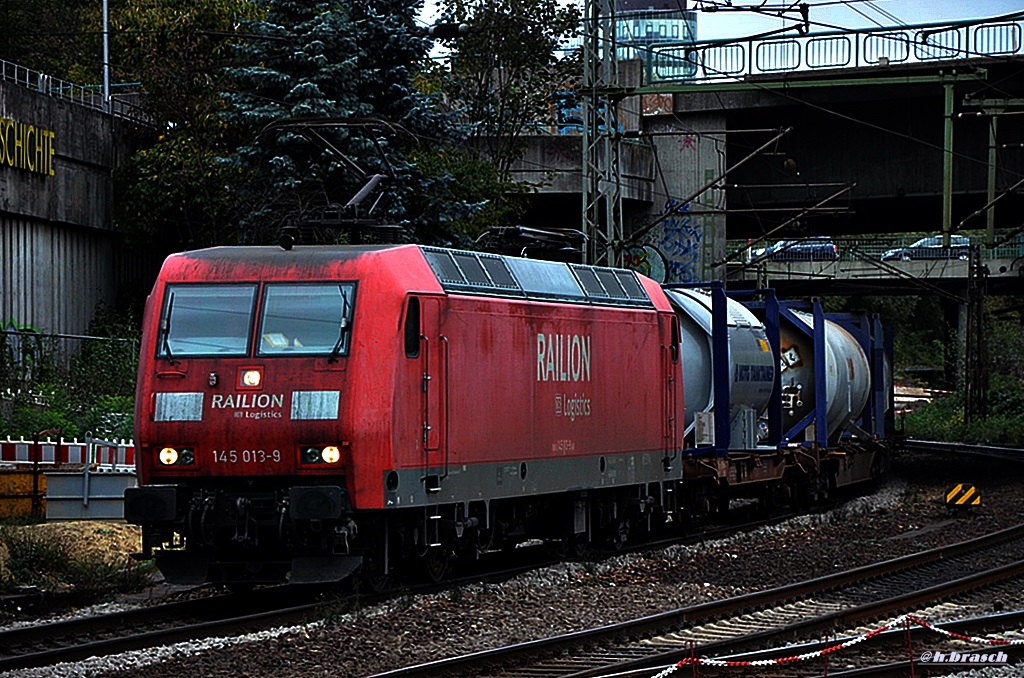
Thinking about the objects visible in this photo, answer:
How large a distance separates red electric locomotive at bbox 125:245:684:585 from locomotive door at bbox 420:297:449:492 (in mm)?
18

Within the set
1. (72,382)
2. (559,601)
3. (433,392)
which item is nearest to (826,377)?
(559,601)

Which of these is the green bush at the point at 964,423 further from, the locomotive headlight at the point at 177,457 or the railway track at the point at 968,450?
the locomotive headlight at the point at 177,457

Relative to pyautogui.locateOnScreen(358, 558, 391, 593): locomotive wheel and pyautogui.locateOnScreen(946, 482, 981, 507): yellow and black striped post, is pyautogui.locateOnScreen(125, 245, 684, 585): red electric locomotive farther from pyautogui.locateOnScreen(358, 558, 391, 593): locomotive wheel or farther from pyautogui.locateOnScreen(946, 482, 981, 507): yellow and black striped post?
pyautogui.locateOnScreen(946, 482, 981, 507): yellow and black striped post

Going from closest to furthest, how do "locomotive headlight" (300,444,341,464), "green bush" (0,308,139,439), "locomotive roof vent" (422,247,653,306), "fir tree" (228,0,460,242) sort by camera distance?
"locomotive headlight" (300,444,341,464) < "locomotive roof vent" (422,247,653,306) < "green bush" (0,308,139,439) < "fir tree" (228,0,460,242)

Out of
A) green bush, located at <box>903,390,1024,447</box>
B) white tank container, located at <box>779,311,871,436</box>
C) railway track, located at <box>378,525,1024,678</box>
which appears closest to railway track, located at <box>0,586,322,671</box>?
railway track, located at <box>378,525,1024,678</box>

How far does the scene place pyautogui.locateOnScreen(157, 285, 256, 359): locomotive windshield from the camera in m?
13.8

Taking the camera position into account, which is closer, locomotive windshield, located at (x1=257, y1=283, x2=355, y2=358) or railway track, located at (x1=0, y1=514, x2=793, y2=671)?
railway track, located at (x1=0, y1=514, x2=793, y2=671)

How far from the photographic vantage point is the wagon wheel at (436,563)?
601 inches

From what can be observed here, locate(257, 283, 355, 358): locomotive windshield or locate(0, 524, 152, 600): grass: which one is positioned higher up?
locate(257, 283, 355, 358): locomotive windshield

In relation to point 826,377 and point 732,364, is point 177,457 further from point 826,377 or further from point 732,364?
point 826,377

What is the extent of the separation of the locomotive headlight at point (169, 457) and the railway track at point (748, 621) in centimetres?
388

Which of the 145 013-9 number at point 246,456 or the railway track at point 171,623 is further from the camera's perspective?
the 145 013-9 number at point 246,456

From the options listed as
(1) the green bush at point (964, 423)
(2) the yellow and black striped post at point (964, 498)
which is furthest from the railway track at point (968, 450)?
(2) the yellow and black striped post at point (964, 498)

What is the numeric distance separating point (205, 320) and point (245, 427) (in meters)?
1.10
